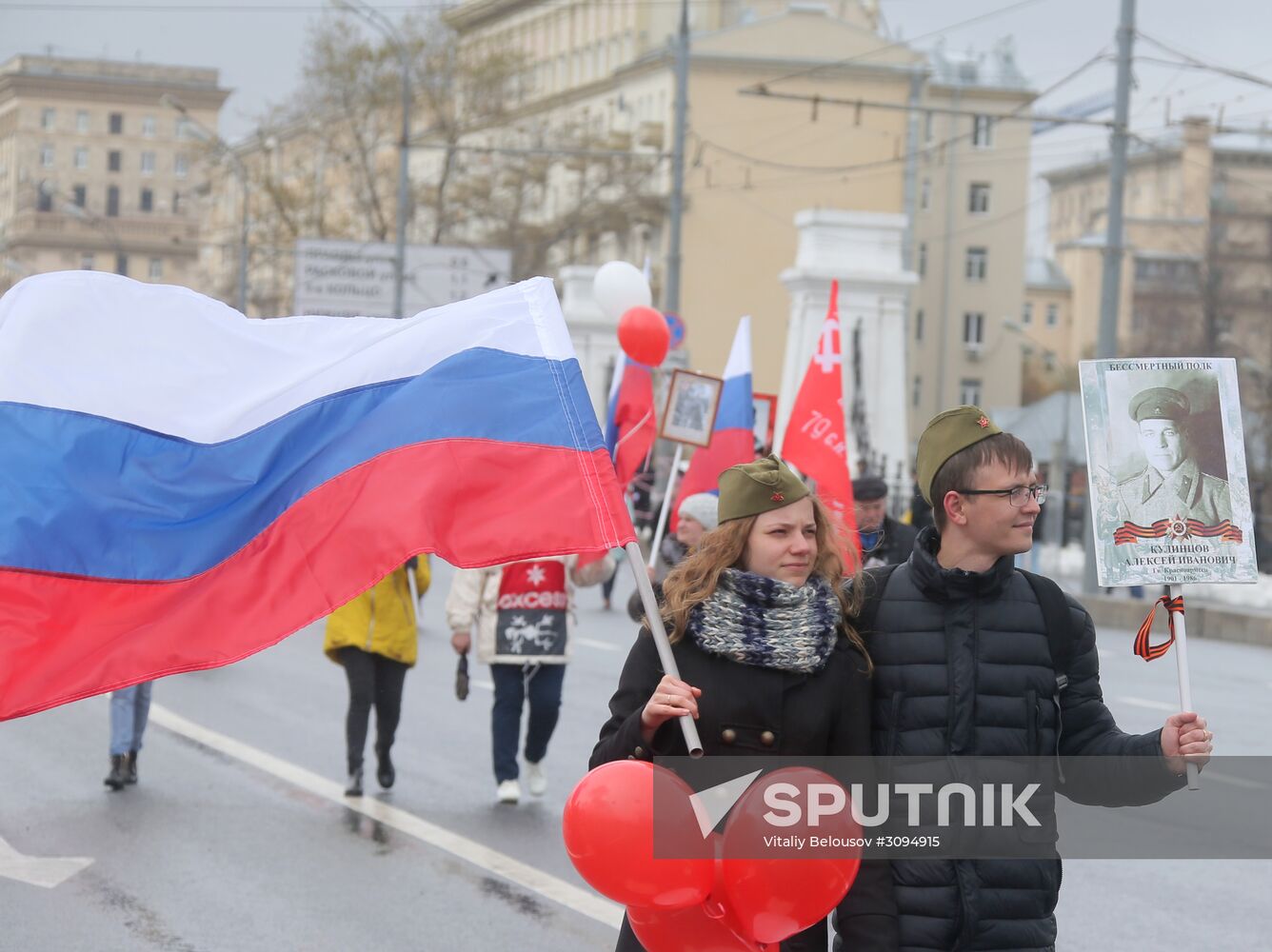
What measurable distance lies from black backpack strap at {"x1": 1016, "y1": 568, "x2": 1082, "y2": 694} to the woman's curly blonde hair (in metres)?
0.39

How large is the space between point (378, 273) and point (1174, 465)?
1563 inches

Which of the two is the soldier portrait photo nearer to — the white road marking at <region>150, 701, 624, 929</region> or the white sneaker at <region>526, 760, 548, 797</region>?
the white road marking at <region>150, 701, 624, 929</region>

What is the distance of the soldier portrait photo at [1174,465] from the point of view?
176 inches

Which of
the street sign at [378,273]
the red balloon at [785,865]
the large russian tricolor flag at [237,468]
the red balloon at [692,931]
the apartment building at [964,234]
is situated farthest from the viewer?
the apartment building at [964,234]

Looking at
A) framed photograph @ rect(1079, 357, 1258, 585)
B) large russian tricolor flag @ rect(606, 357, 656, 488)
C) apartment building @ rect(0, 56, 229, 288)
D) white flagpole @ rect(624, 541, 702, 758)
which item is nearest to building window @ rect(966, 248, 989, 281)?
apartment building @ rect(0, 56, 229, 288)

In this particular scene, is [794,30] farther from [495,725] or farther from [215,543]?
[215,543]

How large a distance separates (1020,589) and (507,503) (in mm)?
1216

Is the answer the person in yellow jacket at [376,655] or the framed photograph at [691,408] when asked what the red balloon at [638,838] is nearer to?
the person in yellow jacket at [376,655]

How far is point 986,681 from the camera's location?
4309mm

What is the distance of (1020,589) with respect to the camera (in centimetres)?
442

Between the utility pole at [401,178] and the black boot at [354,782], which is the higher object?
the utility pole at [401,178]

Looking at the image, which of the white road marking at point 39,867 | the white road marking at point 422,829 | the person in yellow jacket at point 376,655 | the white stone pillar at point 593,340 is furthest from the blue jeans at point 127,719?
the white stone pillar at point 593,340

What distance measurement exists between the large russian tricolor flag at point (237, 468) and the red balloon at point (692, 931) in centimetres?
84

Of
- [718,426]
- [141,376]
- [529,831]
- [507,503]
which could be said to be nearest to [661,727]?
[507,503]
